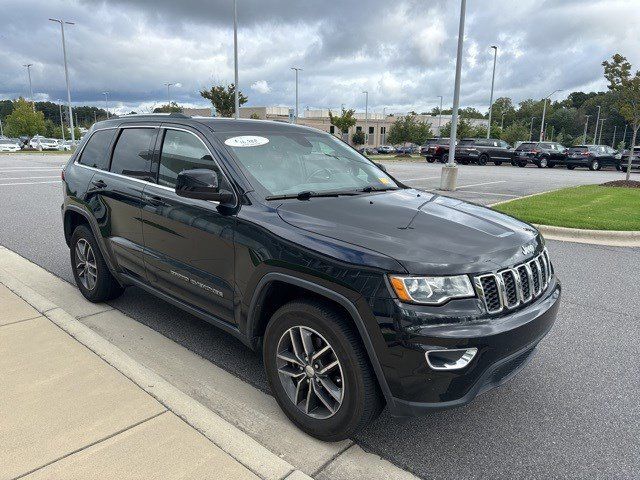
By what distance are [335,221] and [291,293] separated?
1.62ft

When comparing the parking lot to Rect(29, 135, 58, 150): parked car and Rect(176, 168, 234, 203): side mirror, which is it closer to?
Rect(176, 168, 234, 203): side mirror

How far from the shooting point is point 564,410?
10.0ft

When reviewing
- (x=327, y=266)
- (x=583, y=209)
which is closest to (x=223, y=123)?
(x=327, y=266)

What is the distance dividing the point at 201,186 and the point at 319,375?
1.33 m

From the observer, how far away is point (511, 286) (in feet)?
8.32

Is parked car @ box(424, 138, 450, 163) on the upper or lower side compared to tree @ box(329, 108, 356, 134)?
lower

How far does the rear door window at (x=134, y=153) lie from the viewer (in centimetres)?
398

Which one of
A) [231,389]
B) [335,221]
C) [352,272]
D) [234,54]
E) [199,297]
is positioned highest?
[234,54]

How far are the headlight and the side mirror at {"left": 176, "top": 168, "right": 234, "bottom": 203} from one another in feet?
4.23

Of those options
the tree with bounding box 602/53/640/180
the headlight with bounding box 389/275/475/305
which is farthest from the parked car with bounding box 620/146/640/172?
the headlight with bounding box 389/275/475/305

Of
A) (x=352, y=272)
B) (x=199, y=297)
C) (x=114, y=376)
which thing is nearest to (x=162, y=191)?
(x=199, y=297)

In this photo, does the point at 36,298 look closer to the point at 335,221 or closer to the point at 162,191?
the point at 162,191

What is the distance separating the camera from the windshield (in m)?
3.32

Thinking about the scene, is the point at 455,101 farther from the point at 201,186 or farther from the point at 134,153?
the point at 201,186
